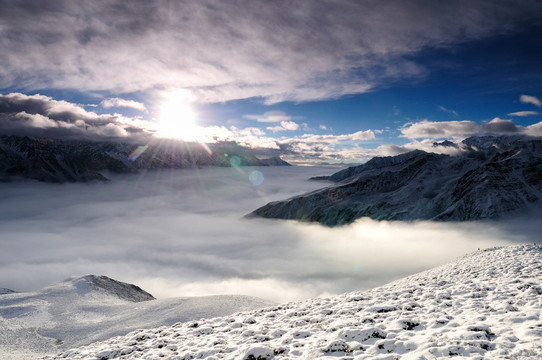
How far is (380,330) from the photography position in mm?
10969

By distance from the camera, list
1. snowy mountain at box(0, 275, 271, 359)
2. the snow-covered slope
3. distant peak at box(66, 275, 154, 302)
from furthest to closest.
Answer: distant peak at box(66, 275, 154, 302) < snowy mountain at box(0, 275, 271, 359) < the snow-covered slope

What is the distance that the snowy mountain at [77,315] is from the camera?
86.2ft

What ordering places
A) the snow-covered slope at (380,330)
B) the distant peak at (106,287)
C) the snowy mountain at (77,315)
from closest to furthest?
the snow-covered slope at (380,330) → the snowy mountain at (77,315) → the distant peak at (106,287)

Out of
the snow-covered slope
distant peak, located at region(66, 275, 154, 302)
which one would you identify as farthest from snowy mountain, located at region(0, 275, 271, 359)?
the snow-covered slope

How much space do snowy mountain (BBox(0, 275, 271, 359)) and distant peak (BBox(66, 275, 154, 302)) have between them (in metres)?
2.23

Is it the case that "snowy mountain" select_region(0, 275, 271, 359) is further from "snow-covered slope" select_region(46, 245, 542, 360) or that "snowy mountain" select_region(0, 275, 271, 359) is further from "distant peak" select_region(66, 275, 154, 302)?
"snow-covered slope" select_region(46, 245, 542, 360)

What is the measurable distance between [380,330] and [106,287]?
50842mm

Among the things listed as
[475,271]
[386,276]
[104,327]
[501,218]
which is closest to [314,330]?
[475,271]

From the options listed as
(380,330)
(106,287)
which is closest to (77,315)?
(106,287)

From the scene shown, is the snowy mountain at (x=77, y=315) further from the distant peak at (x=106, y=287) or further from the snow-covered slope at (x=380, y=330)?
the snow-covered slope at (x=380, y=330)

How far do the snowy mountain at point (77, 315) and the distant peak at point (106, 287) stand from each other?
2.23 metres

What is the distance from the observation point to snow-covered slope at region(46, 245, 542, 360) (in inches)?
360

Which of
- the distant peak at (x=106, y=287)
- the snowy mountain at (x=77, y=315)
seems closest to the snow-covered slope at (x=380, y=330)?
the snowy mountain at (x=77, y=315)

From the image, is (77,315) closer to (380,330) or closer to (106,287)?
(106,287)
